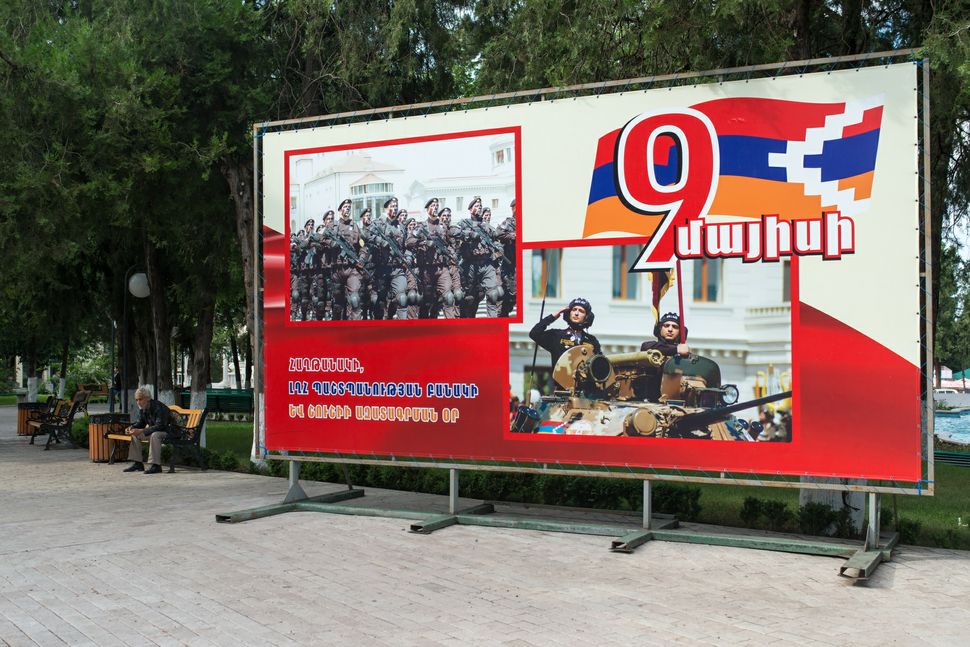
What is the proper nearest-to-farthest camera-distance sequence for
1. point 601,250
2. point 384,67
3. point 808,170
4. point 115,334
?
point 808,170 < point 601,250 < point 384,67 < point 115,334

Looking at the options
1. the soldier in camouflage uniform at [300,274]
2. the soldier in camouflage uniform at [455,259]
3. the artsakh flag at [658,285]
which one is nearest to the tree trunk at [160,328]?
the soldier in camouflage uniform at [300,274]

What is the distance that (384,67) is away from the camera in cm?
1439

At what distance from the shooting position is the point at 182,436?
50.0ft

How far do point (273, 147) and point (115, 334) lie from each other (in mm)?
18511

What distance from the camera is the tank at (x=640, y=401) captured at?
879cm

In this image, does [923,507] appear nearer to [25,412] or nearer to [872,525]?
[872,525]

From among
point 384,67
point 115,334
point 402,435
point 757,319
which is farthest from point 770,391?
point 115,334

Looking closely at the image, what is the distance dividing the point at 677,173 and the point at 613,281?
1.12m

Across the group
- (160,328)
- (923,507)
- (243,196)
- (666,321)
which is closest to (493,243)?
(666,321)

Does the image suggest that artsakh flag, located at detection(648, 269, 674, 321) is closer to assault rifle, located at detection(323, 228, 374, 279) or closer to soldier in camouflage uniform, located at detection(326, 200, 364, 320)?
assault rifle, located at detection(323, 228, 374, 279)

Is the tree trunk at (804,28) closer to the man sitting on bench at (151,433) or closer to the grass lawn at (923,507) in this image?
the grass lawn at (923,507)

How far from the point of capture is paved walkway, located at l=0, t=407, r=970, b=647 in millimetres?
6188

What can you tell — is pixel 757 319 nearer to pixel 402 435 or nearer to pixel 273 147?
pixel 402 435

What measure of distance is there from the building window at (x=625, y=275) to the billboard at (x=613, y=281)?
0.8 inches
